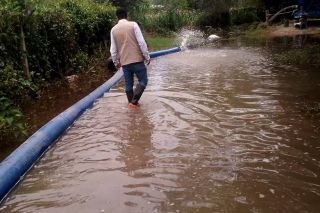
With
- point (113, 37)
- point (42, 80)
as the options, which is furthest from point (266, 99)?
point (42, 80)

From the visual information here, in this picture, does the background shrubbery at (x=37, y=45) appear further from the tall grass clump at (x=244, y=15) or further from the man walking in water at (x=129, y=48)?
the tall grass clump at (x=244, y=15)

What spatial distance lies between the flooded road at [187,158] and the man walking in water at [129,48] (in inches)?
27.8

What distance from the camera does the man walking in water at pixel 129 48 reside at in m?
8.05

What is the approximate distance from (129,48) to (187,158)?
318 cm

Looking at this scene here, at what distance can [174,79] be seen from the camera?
11945mm

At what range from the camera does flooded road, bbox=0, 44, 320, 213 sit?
4.48 m

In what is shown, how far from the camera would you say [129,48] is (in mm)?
8117

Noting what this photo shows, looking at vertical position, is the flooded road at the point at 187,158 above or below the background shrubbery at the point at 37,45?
below

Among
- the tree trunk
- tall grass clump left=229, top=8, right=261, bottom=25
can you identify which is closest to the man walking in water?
the tree trunk

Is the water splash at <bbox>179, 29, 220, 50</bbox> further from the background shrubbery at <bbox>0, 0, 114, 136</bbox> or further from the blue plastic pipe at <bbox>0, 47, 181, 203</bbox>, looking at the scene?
the blue plastic pipe at <bbox>0, 47, 181, 203</bbox>

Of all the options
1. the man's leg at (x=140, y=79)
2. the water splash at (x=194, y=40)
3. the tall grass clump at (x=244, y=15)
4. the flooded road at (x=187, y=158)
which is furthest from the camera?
the tall grass clump at (x=244, y=15)

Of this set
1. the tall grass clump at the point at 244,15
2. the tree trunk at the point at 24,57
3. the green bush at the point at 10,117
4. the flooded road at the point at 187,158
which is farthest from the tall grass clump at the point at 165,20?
the green bush at the point at 10,117

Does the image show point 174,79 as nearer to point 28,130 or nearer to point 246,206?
point 28,130

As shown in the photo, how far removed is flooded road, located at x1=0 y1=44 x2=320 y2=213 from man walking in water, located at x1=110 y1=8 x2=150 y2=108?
0.71 m
